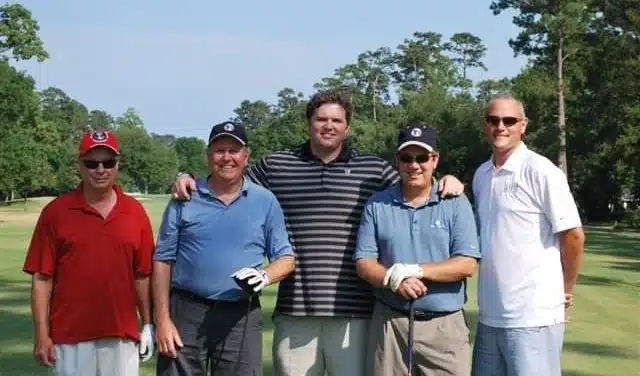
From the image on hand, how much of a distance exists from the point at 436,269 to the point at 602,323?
8972 mm

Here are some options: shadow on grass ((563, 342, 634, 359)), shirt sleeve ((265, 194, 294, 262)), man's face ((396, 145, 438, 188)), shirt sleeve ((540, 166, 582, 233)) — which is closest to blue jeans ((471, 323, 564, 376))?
shirt sleeve ((540, 166, 582, 233))

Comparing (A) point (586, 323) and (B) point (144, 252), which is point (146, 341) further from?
(A) point (586, 323)

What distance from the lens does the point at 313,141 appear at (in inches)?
220

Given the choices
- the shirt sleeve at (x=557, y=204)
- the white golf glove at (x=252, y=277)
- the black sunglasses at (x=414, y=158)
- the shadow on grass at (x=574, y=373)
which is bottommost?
the shadow on grass at (x=574, y=373)

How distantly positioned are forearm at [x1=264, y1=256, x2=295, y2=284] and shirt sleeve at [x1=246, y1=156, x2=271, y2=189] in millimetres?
581

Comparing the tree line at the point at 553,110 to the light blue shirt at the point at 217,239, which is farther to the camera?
the tree line at the point at 553,110

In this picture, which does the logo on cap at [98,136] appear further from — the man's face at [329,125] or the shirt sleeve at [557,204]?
the shirt sleeve at [557,204]

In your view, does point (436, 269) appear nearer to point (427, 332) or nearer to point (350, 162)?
point (427, 332)

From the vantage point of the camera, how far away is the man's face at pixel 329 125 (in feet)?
18.1

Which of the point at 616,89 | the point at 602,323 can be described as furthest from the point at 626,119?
the point at 602,323

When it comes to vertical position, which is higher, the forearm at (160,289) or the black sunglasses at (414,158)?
the black sunglasses at (414,158)

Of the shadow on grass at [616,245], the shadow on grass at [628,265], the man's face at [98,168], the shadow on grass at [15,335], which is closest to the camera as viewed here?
the man's face at [98,168]

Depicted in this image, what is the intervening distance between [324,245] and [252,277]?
2.23 ft

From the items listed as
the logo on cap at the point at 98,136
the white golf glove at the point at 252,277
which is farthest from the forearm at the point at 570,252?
the logo on cap at the point at 98,136
